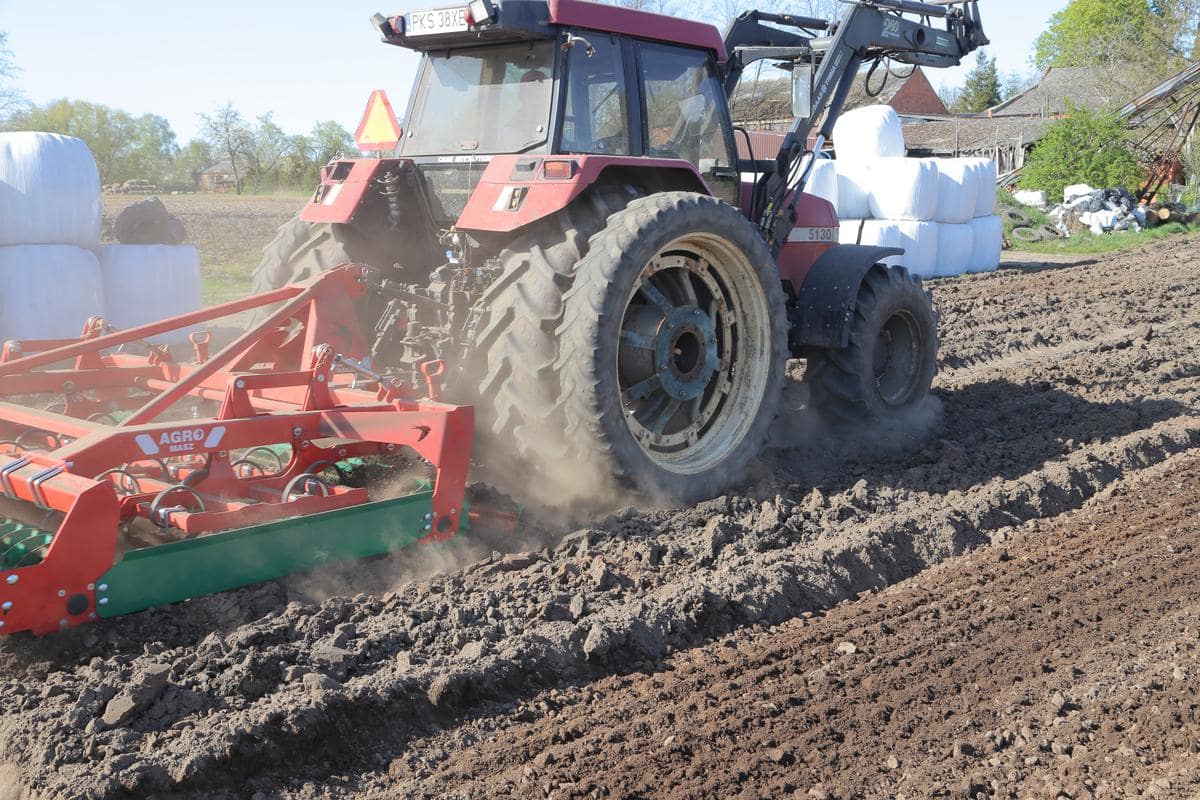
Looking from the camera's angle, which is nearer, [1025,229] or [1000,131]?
[1025,229]

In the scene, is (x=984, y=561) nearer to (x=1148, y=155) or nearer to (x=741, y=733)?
(x=741, y=733)

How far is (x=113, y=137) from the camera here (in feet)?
134

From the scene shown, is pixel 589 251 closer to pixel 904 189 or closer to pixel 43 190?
pixel 43 190

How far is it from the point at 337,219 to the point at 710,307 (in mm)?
1895

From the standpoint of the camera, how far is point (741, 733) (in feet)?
10.4

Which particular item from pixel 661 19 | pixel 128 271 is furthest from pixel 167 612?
pixel 128 271

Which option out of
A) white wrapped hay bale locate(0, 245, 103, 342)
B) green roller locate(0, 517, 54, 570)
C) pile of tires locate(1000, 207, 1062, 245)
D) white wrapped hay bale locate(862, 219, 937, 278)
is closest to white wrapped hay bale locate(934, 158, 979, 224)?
white wrapped hay bale locate(862, 219, 937, 278)

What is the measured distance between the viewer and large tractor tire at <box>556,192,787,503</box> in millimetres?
4492

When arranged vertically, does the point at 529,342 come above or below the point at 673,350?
above

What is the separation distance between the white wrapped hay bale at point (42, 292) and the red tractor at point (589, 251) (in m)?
3.61

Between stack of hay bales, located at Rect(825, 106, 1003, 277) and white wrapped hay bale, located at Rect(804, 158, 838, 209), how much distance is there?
89mm

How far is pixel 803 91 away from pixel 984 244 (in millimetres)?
10218

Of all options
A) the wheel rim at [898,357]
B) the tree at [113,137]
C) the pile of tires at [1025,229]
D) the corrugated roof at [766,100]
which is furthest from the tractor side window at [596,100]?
the tree at [113,137]

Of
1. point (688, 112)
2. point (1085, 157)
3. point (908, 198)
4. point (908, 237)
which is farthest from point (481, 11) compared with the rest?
point (1085, 157)
